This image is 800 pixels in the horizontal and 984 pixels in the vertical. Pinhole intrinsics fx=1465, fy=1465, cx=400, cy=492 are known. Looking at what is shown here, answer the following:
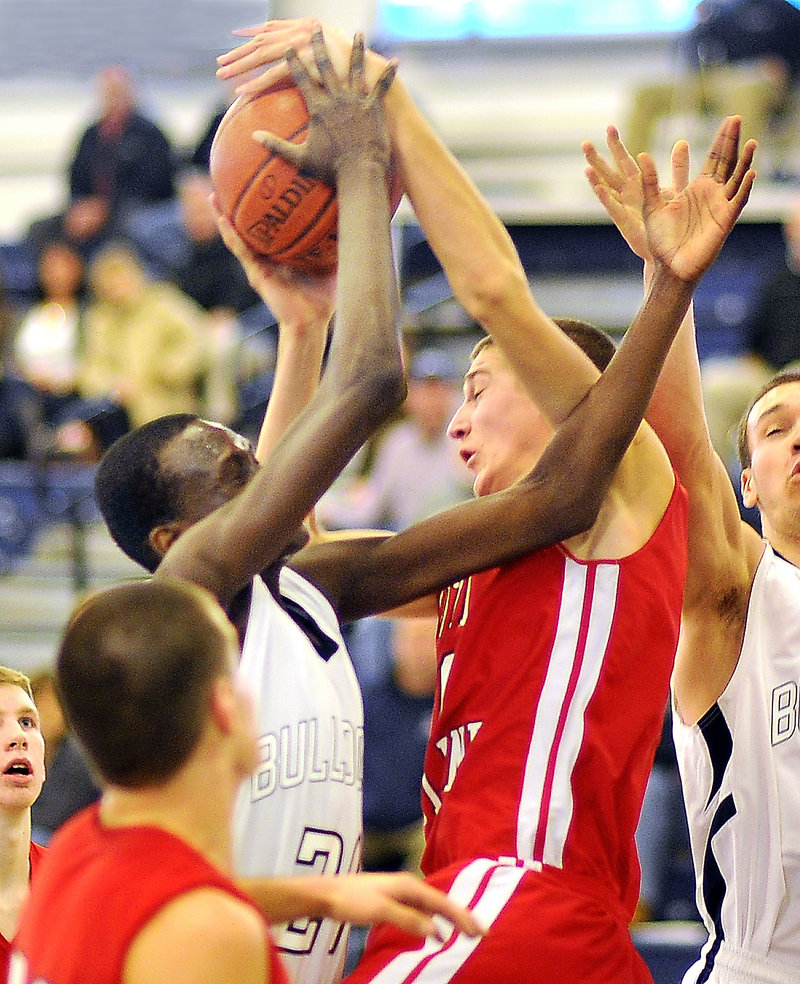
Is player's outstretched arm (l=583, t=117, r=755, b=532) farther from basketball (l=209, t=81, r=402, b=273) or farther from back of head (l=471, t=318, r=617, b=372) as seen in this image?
basketball (l=209, t=81, r=402, b=273)

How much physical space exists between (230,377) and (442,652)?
23.5ft

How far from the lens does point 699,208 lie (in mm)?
2611

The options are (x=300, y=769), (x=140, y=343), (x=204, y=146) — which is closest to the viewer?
(x=300, y=769)

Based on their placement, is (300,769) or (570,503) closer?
(300,769)

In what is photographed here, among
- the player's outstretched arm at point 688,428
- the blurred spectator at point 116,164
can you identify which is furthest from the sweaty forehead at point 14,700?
the blurred spectator at point 116,164

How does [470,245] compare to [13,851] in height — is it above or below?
above

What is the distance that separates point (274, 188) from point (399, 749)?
12.1ft

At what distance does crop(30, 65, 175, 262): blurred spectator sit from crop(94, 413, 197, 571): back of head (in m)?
9.69

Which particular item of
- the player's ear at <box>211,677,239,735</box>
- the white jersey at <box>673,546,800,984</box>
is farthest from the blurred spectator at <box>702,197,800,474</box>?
the player's ear at <box>211,677,239,735</box>

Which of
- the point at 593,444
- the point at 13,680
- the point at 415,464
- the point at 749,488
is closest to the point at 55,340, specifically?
the point at 415,464

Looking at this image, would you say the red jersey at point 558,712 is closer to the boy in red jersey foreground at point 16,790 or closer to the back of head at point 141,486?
the back of head at point 141,486

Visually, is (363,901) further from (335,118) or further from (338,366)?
(335,118)

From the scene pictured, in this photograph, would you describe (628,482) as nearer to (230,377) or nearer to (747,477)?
(747,477)

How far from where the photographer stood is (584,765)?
2.50 meters
